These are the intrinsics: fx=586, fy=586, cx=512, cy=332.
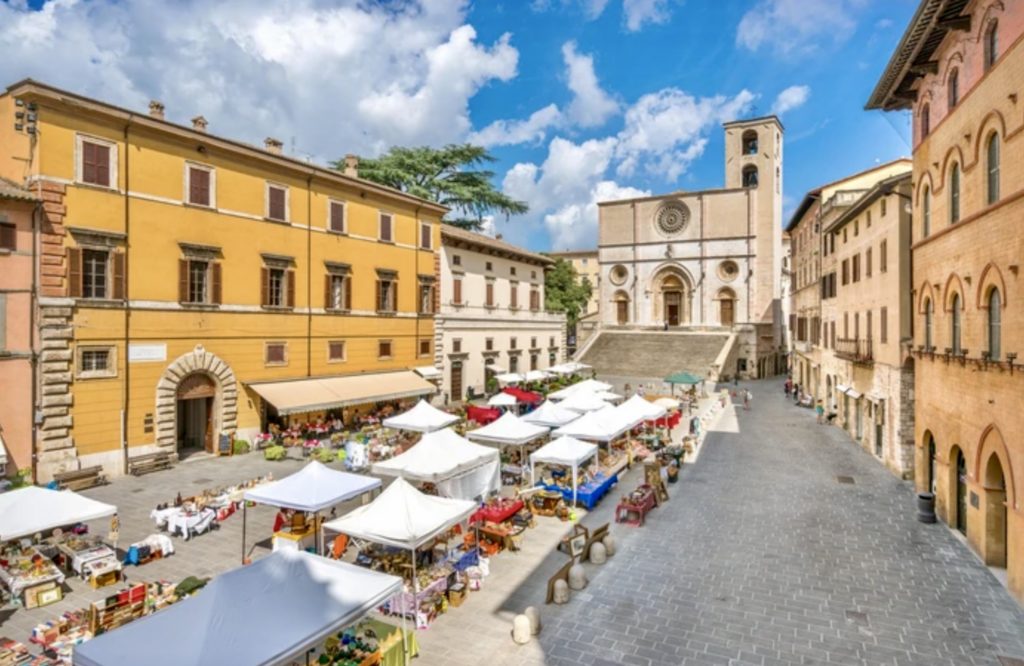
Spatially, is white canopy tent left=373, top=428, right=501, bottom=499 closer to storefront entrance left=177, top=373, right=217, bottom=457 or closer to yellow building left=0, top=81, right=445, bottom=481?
yellow building left=0, top=81, right=445, bottom=481

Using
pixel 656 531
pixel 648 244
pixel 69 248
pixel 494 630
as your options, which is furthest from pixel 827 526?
pixel 648 244

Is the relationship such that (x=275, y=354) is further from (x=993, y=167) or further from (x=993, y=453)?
(x=993, y=167)

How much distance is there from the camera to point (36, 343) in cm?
1734

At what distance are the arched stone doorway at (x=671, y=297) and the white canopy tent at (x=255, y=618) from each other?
54.0 meters

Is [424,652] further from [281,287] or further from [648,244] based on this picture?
[648,244]

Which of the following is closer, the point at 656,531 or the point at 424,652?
the point at 424,652

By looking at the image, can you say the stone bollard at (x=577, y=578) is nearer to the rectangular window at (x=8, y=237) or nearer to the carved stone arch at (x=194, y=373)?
the carved stone arch at (x=194, y=373)

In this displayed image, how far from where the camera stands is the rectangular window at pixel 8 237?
55.2ft

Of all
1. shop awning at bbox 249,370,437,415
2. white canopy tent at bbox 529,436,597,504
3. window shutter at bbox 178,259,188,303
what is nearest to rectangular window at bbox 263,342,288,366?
shop awning at bbox 249,370,437,415

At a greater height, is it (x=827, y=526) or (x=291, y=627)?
(x=291, y=627)

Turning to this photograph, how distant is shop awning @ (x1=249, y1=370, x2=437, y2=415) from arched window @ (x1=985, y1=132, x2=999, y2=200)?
22001 millimetres

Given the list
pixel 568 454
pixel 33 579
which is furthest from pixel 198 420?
pixel 568 454

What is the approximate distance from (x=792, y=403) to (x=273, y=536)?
33103mm

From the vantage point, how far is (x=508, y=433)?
1912 cm
